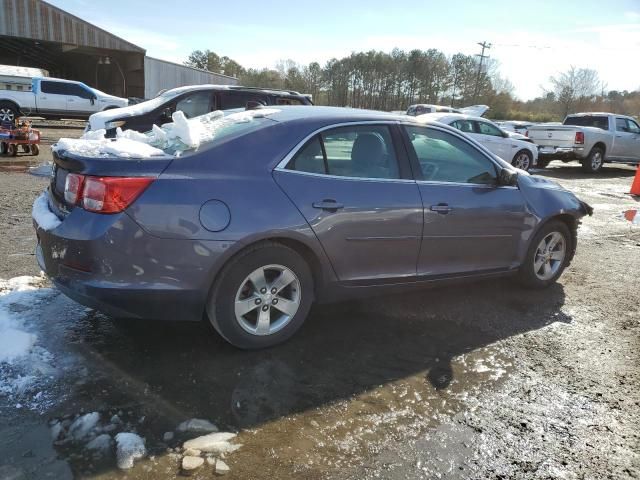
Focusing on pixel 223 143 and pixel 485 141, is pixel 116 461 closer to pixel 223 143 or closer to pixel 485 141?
pixel 223 143

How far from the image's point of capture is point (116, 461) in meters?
2.23

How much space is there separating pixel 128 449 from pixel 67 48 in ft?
134

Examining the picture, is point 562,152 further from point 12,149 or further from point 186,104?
point 12,149

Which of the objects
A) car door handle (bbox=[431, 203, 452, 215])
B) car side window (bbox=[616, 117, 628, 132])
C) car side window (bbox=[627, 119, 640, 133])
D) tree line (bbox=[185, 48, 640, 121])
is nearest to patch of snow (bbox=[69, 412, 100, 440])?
car door handle (bbox=[431, 203, 452, 215])

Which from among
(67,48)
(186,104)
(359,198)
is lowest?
(359,198)

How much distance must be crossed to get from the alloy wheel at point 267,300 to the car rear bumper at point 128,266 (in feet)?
0.93

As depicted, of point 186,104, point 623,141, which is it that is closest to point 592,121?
point 623,141

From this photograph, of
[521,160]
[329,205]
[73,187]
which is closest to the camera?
[73,187]

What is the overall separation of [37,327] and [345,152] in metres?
2.48

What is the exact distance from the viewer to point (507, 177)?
425 cm

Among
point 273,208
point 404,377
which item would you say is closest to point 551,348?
point 404,377

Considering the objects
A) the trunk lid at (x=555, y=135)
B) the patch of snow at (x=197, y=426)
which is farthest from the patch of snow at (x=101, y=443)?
the trunk lid at (x=555, y=135)

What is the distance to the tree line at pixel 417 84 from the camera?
201 feet

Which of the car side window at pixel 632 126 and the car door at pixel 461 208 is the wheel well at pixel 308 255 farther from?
the car side window at pixel 632 126
